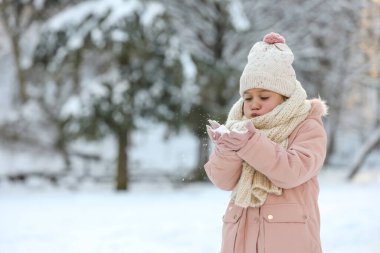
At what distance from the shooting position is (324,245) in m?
6.00

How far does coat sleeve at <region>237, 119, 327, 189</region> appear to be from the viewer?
2328 millimetres

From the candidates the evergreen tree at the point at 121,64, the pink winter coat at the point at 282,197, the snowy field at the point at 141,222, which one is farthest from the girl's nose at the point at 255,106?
the evergreen tree at the point at 121,64

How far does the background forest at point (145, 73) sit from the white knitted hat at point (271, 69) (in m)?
6.93

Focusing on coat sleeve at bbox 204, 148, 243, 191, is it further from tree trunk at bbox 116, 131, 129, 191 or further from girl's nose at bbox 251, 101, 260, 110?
tree trunk at bbox 116, 131, 129, 191

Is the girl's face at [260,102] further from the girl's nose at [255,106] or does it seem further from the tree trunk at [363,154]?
the tree trunk at [363,154]

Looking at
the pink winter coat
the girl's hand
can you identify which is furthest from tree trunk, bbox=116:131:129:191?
the girl's hand

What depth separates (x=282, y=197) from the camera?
2.52 metres

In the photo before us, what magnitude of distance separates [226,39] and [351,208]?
25.4ft

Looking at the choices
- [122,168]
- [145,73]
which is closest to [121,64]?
[145,73]

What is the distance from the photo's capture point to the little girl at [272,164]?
2381mm

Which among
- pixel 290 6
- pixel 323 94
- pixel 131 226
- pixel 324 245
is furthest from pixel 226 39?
pixel 324 245

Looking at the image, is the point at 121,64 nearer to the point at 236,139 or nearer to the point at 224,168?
the point at 224,168

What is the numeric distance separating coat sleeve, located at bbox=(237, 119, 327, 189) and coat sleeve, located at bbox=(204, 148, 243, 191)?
0.10m

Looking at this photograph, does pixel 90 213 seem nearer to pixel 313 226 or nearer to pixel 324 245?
pixel 324 245
